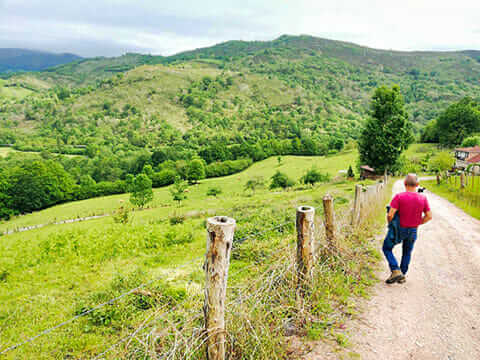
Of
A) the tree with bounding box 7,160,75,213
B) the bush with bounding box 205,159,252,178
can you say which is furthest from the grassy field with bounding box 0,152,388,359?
the bush with bounding box 205,159,252,178

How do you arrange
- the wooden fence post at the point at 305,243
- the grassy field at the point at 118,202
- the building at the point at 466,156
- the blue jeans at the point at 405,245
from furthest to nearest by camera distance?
1. the building at the point at 466,156
2. the grassy field at the point at 118,202
3. the blue jeans at the point at 405,245
4. the wooden fence post at the point at 305,243

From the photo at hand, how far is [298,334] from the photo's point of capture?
4285mm

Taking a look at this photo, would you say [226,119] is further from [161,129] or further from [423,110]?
[423,110]

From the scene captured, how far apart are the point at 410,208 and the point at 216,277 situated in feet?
14.7

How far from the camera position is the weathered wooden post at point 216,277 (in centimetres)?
290

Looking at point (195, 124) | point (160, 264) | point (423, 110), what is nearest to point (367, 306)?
point (160, 264)

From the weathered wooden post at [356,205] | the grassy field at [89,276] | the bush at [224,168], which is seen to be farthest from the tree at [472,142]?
the weathered wooden post at [356,205]

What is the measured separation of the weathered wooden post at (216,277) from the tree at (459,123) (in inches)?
3402

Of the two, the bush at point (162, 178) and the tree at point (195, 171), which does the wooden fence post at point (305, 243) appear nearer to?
the tree at point (195, 171)

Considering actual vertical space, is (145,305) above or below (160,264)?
above

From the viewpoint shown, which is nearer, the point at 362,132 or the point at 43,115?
the point at 362,132

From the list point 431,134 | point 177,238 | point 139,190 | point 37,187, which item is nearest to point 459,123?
point 431,134

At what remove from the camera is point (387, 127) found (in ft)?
100

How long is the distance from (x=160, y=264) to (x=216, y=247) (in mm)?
7423
